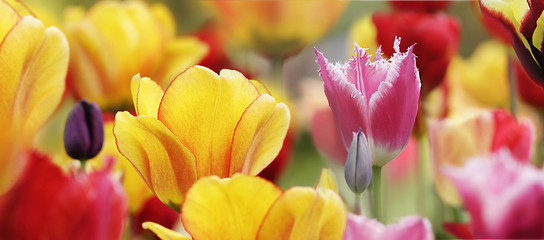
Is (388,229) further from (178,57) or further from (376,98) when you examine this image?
(178,57)

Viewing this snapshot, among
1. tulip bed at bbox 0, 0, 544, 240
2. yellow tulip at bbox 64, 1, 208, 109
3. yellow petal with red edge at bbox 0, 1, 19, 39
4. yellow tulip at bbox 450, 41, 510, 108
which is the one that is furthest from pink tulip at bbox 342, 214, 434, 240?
yellow tulip at bbox 450, 41, 510, 108

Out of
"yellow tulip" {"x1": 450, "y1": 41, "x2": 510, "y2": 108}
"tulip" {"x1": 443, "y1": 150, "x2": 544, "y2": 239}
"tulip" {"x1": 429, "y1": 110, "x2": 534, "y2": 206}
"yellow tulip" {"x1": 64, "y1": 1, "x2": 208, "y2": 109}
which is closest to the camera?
"tulip" {"x1": 443, "y1": 150, "x2": 544, "y2": 239}

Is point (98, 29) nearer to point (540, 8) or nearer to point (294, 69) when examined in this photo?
point (540, 8)

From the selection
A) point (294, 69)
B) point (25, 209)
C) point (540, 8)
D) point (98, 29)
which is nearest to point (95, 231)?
point (25, 209)

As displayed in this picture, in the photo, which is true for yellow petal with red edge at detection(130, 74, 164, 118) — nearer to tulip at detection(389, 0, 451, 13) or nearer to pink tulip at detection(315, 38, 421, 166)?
pink tulip at detection(315, 38, 421, 166)

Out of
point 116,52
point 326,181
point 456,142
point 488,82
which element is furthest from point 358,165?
point 488,82

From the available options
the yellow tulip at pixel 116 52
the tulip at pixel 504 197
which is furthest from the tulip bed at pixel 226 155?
the yellow tulip at pixel 116 52

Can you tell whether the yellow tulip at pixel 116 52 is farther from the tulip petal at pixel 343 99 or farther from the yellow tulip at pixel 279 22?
the tulip petal at pixel 343 99
